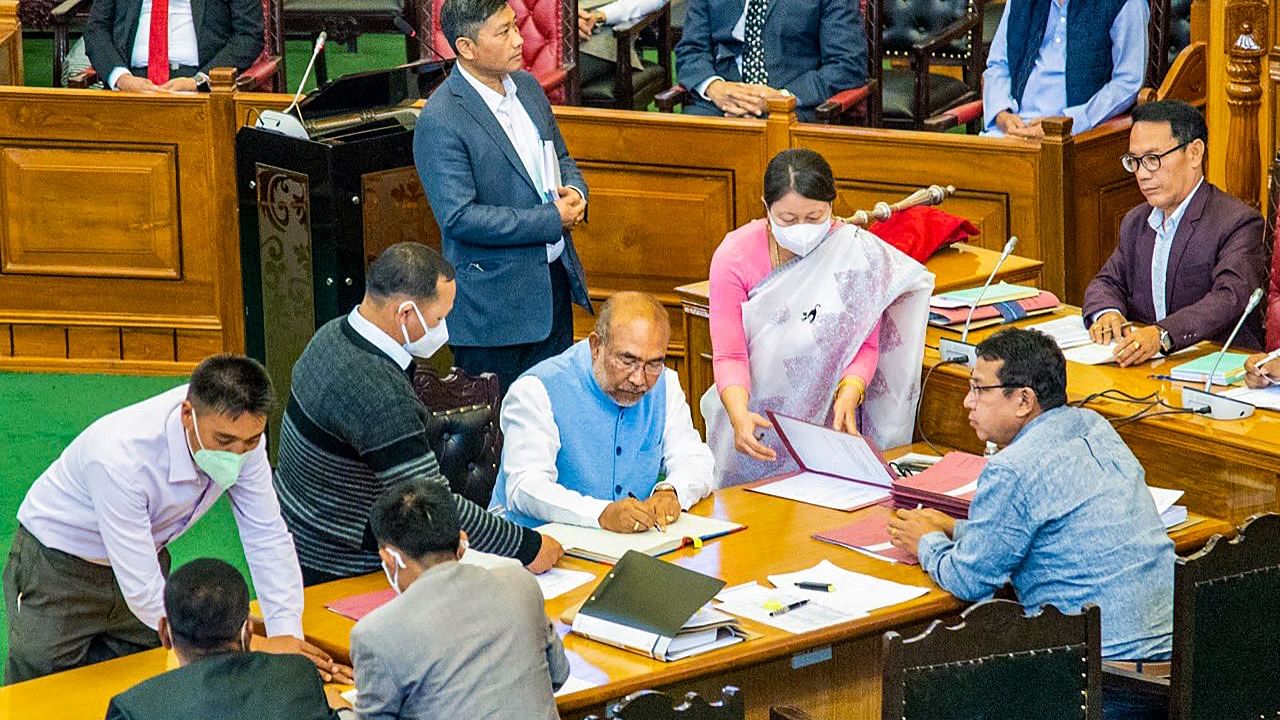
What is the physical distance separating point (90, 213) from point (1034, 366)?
401cm

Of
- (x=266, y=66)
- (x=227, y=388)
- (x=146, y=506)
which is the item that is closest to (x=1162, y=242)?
(x=227, y=388)

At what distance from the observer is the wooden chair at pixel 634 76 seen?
287 inches

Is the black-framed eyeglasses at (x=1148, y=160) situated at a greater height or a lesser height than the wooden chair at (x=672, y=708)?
greater

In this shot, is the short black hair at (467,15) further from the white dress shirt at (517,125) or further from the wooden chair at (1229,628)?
the wooden chair at (1229,628)

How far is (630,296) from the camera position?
13.3ft

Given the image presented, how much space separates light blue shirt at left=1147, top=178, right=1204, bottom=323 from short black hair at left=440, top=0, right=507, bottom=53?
1.72 metres

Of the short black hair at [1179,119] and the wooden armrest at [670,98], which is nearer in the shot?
the short black hair at [1179,119]

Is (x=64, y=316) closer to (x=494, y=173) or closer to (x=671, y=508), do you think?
(x=494, y=173)

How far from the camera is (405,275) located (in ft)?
12.4

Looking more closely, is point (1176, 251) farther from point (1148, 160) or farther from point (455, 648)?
point (455, 648)

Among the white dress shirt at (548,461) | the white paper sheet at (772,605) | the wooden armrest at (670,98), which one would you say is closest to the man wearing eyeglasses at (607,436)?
the white dress shirt at (548,461)

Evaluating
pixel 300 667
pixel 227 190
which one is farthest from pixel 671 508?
pixel 227 190

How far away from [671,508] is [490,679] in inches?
46.2

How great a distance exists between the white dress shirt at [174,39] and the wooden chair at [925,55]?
92.2 inches
